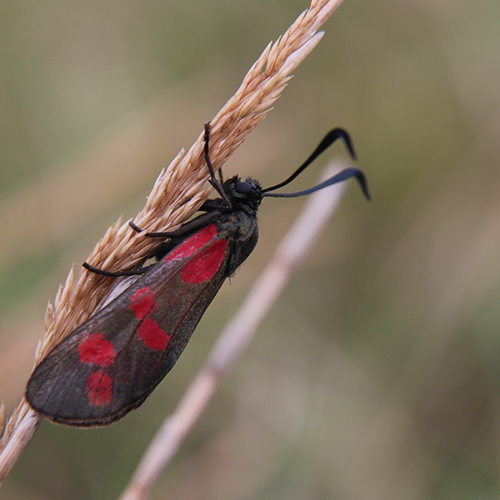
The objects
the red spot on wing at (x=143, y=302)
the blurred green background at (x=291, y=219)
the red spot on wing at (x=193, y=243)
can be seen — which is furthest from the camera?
the blurred green background at (x=291, y=219)

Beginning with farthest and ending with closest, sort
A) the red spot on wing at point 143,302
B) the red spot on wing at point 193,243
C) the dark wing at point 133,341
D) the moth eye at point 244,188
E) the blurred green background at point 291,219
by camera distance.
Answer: the blurred green background at point 291,219 < the moth eye at point 244,188 < the red spot on wing at point 193,243 < the red spot on wing at point 143,302 < the dark wing at point 133,341

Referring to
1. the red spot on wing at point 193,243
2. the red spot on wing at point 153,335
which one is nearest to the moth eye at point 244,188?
the red spot on wing at point 193,243

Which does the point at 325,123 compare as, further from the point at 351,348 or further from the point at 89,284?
the point at 89,284

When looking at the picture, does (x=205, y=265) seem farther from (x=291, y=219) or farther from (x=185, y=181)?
(x=291, y=219)

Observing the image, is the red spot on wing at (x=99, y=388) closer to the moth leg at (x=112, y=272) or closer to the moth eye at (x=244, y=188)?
the moth leg at (x=112, y=272)

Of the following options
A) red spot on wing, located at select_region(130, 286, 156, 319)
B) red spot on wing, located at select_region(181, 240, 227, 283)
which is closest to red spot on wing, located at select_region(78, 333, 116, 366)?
red spot on wing, located at select_region(130, 286, 156, 319)

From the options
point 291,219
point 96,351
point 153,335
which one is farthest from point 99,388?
point 291,219
